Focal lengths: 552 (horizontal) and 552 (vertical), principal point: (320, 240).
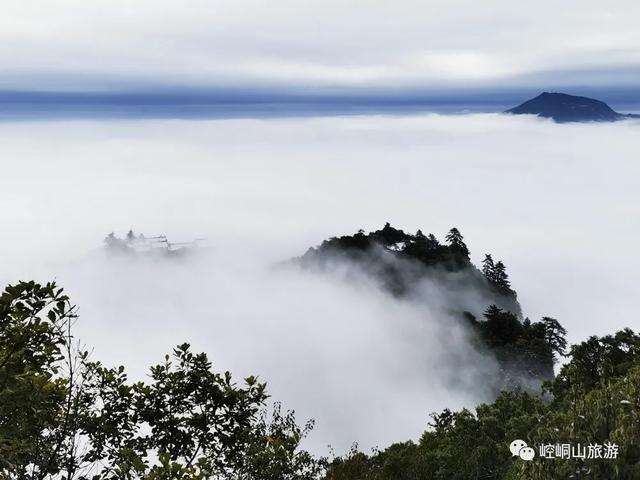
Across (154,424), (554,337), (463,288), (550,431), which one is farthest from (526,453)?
(463,288)

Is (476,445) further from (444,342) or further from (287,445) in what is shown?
(444,342)

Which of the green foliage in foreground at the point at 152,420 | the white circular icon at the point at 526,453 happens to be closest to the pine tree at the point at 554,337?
the green foliage in foreground at the point at 152,420

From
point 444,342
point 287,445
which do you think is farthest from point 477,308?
point 287,445

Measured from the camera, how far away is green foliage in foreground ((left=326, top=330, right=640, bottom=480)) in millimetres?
9211

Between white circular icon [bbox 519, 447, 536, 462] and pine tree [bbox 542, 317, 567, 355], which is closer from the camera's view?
→ white circular icon [bbox 519, 447, 536, 462]

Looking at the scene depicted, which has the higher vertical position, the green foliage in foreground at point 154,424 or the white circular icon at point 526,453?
the green foliage in foreground at point 154,424

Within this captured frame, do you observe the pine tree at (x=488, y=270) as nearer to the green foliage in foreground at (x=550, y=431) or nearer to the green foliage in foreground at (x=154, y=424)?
the green foliage in foreground at (x=550, y=431)

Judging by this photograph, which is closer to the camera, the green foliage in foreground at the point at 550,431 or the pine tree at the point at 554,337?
the green foliage in foreground at the point at 550,431

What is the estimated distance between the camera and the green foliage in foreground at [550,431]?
9.21m

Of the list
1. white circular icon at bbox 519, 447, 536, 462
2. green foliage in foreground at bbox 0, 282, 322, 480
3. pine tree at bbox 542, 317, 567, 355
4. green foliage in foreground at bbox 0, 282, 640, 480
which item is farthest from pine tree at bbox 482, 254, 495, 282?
green foliage in foreground at bbox 0, 282, 322, 480

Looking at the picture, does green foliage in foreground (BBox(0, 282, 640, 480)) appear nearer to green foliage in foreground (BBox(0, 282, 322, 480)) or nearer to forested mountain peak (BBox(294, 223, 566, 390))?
green foliage in foreground (BBox(0, 282, 322, 480))

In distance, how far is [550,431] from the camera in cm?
1036

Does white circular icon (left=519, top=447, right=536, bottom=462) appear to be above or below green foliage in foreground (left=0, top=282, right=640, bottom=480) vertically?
below

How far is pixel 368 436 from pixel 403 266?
1355 inches
